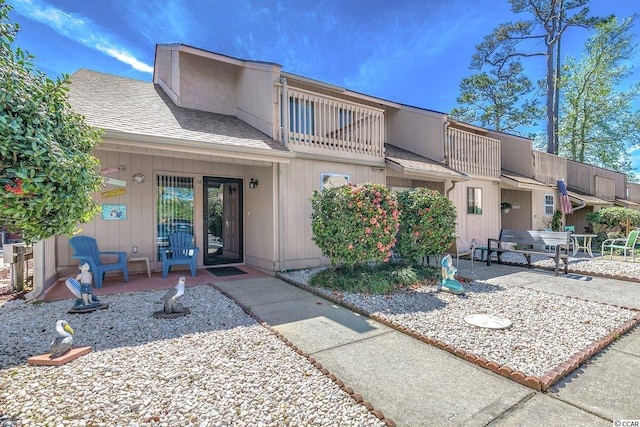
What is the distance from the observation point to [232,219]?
8930 mm

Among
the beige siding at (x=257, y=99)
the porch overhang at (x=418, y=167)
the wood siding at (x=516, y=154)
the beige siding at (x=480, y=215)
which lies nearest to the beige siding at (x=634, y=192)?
the wood siding at (x=516, y=154)

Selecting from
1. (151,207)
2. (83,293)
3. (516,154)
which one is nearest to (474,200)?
(516,154)

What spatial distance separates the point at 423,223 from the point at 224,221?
5437mm

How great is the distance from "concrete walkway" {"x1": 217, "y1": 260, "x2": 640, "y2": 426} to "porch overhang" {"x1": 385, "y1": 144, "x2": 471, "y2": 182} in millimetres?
5259

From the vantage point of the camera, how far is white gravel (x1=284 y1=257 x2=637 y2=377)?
341 cm

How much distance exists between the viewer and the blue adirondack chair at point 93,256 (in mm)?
6027

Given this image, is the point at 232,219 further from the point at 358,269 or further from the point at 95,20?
the point at 95,20

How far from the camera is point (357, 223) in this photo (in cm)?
588

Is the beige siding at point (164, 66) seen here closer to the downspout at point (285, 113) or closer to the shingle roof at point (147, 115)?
the shingle roof at point (147, 115)

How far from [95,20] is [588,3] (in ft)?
81.2

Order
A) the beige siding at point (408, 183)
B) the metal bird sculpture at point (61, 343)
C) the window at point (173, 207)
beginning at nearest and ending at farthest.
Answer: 1. the metal bird sculpture at point (61, 343)
2. the window at point (173, 207)
3. the beige siding at point (408, 183)

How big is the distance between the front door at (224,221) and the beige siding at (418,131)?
21.6 ft

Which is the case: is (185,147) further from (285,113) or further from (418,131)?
(418,131)

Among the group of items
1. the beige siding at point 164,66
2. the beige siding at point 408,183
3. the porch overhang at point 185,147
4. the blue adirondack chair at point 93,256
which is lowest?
the blue adirondack chair at point 93,256
